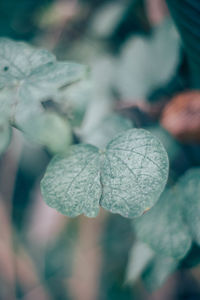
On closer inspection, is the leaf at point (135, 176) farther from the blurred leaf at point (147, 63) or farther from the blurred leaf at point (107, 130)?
the blurred leaf at point (147, 63)

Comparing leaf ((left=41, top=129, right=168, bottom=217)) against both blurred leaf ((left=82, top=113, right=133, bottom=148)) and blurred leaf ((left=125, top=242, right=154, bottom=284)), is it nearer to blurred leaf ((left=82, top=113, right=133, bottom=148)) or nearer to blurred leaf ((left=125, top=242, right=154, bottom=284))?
blurred leaf ((left=82, top=113, right=133, bottom=148))

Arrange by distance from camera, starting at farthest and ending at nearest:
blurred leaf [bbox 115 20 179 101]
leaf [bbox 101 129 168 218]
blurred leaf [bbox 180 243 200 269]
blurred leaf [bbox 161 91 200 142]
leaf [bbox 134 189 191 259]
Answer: blurred leaf [bbox 115 20 179 101], blurred leaf [bbox 161 91 200 142], blurred leaf [bbox 180 243 200 269], leaf [bbox 134 189 191 259], leaf [bbox 101 129 168 218]

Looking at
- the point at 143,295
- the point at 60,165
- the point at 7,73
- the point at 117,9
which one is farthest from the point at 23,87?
the point at 143,295

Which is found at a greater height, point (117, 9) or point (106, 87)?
point (117, 9)

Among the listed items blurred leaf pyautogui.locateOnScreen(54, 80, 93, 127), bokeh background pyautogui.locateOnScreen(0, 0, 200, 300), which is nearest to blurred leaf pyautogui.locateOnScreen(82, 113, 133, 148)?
blurred leaf pyautogui.locateOnScreen(54, 80, 93, 127)

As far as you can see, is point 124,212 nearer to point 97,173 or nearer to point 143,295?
point 97,173

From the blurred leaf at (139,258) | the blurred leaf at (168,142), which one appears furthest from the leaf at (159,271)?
the blurred leaf at (168,142)

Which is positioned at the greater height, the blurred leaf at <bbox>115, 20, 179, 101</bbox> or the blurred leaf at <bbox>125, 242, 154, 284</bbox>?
the blurred leaf at <bbox>115, 20, 179, 101</bbox>
